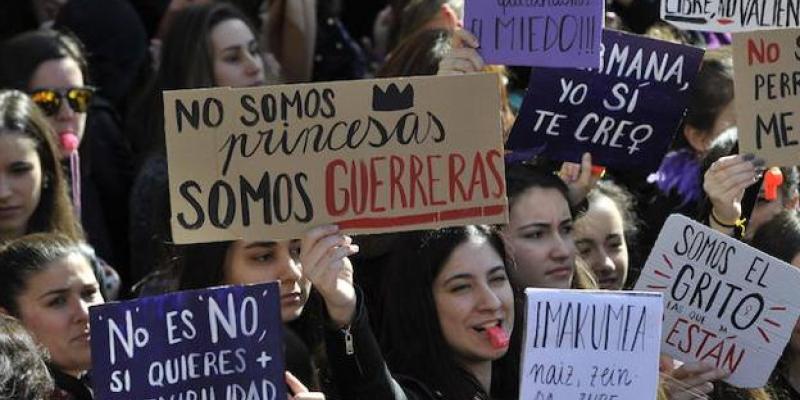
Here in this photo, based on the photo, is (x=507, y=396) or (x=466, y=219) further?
(x=507, y=396)

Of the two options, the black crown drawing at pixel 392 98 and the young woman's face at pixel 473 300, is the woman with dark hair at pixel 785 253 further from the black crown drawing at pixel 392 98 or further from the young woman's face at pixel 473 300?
the black crown drawing at pixel 392 98

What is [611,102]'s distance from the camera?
17.6 ft

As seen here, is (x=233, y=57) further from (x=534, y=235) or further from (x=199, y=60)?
(x=534, y=235)

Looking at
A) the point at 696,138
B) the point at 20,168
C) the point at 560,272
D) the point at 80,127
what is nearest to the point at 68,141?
the point at 80,127

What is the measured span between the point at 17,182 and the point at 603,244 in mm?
1862

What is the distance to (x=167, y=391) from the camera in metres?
3.85

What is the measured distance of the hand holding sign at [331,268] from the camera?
400 centimetres

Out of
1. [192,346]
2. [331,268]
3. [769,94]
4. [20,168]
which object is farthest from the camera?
[20,168]

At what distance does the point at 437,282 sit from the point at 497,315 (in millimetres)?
197

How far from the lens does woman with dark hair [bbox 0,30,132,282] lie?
6.00 meters

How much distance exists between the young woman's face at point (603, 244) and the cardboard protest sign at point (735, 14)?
672 mm

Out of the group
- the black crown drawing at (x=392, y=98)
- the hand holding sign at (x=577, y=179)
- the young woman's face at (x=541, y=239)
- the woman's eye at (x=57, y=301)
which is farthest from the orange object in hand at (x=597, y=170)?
the woman's eye at (x=57, y=301)

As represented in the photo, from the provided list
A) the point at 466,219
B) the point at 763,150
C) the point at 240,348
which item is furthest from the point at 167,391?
the point at 763,150

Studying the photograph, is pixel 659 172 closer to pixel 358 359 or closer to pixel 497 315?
pixel 497 315
